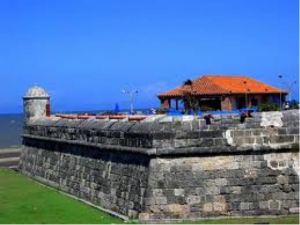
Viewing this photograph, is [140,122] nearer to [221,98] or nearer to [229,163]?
[229,163]

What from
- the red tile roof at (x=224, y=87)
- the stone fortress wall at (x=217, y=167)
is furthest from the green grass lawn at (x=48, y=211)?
the red tile roof at (x=224, y=87)

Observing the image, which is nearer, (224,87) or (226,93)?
(226,93)

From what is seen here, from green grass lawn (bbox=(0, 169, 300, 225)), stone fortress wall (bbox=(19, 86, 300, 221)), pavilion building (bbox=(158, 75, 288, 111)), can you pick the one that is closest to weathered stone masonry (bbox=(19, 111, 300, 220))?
stone fortress wall (bbox=(19, 86, 300, 221))

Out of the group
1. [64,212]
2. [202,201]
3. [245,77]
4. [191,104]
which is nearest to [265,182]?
[202,201]

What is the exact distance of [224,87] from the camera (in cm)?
3369

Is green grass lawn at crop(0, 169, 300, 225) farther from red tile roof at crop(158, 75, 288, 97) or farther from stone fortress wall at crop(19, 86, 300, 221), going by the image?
red tile roof at crop(158, 75, 288, 97)

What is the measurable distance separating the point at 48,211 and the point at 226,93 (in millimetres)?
19257

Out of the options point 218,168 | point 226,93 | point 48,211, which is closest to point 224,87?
point 226,93

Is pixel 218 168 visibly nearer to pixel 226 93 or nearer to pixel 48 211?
pixel 48 211

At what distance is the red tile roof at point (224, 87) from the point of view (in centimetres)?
3309

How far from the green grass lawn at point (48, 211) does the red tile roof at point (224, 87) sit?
1540 cm

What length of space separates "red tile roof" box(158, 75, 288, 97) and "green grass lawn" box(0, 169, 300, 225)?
50.5 ft

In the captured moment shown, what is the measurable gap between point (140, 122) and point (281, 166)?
138 inches

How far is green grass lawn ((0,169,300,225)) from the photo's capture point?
12.7m
